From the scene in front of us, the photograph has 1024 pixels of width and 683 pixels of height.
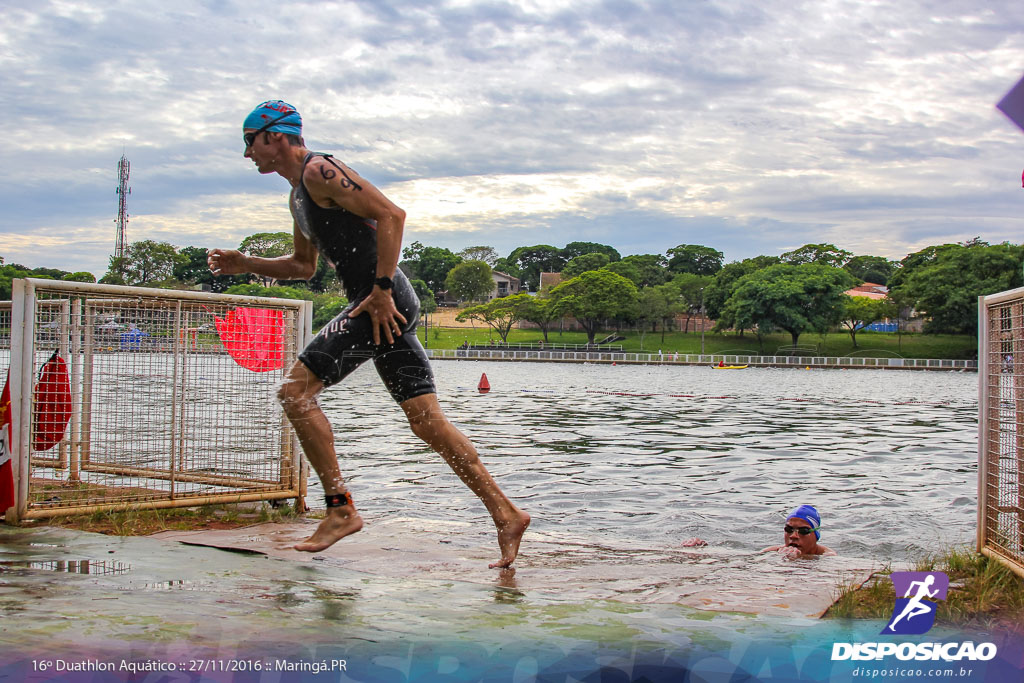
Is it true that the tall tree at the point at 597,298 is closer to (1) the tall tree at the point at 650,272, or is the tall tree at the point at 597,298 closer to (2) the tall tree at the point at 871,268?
(1) the tall tree at the point at 650,272

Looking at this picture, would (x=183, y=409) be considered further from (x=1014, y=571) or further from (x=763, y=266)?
(x=763, y=266)

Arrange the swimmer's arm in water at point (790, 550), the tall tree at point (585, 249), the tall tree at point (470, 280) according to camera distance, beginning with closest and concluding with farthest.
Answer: the swimmer's arm in water at point (790, 550), the tall tree at point (470, 280), the tall tree at point (585, 249)

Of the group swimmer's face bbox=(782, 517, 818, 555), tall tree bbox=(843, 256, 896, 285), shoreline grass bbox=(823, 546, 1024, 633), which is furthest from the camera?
tall tree bbox=(843, 256, 896, 285)

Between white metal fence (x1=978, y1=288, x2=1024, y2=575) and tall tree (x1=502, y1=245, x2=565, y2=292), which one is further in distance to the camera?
tall tree (x1=502, y1=245, x2=565, y2=292)

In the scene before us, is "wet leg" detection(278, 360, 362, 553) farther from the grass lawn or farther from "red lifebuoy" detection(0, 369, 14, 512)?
the grass lawn

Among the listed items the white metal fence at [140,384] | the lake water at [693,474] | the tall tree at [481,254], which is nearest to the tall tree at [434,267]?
the tall tree at [481,254]

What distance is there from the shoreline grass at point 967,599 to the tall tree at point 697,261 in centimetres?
13367

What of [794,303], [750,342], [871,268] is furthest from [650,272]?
[871,268]

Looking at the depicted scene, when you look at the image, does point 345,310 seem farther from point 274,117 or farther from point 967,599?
point 967,599

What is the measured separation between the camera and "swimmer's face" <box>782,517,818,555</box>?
5.26 meters

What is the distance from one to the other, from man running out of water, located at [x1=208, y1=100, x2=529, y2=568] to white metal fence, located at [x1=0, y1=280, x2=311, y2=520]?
50.0 inches

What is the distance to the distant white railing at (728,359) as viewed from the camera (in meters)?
74.2

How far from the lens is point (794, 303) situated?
90.1m

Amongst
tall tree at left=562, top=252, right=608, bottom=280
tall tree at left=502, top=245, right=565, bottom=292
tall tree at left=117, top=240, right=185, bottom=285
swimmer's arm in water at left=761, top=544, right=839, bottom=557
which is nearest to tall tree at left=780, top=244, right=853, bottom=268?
tall tree at left=562, top=252, right=608, bottom=280
